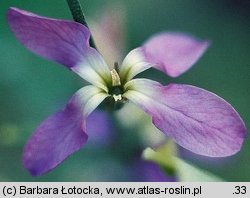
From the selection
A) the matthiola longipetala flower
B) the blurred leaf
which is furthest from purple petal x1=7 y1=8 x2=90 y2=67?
the blurred leaf

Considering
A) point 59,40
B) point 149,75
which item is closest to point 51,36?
point 59,40

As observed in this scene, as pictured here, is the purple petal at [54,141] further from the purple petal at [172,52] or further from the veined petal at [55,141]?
the purple petal at [172,52]
